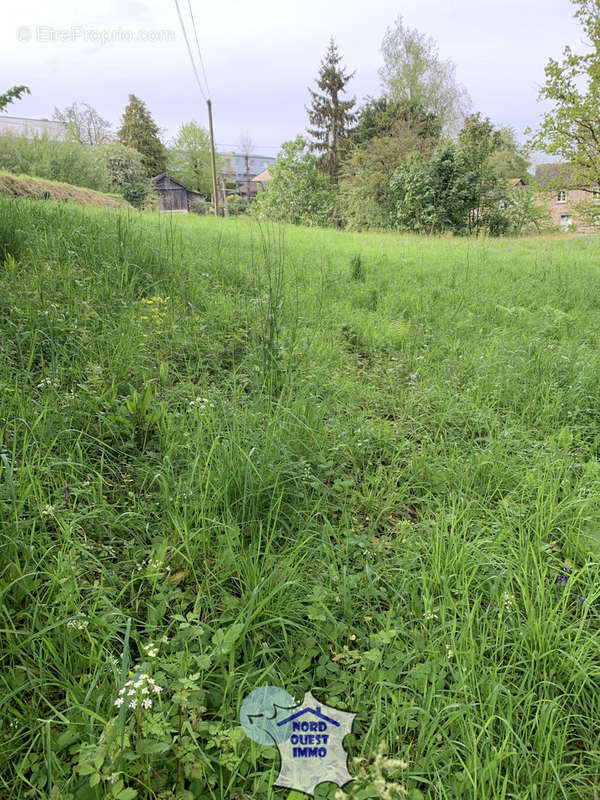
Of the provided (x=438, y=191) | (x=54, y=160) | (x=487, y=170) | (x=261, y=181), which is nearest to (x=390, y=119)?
(x=487, y=170)

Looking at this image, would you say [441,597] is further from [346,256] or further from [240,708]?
[346,256]

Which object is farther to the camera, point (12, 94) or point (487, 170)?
point (487, 170)

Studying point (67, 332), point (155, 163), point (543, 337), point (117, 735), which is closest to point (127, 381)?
point (67, 332)

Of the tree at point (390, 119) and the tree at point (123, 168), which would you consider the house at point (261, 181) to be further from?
the tree at point (390, 119)

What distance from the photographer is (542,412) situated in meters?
2.75

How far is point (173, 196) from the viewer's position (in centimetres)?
784

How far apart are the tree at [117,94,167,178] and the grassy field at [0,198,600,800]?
1528 cm

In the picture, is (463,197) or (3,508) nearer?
(3,508)

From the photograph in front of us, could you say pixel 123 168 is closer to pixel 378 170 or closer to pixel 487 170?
pixel 378 170

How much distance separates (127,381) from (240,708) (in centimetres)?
181

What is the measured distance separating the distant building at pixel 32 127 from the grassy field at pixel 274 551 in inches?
718

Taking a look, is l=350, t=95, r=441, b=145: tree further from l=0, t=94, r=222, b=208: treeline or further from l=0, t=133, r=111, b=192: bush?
l=0, t=133, r=111, b=192: bush

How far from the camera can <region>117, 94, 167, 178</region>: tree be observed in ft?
52.8

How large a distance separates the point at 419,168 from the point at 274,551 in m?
20.0
